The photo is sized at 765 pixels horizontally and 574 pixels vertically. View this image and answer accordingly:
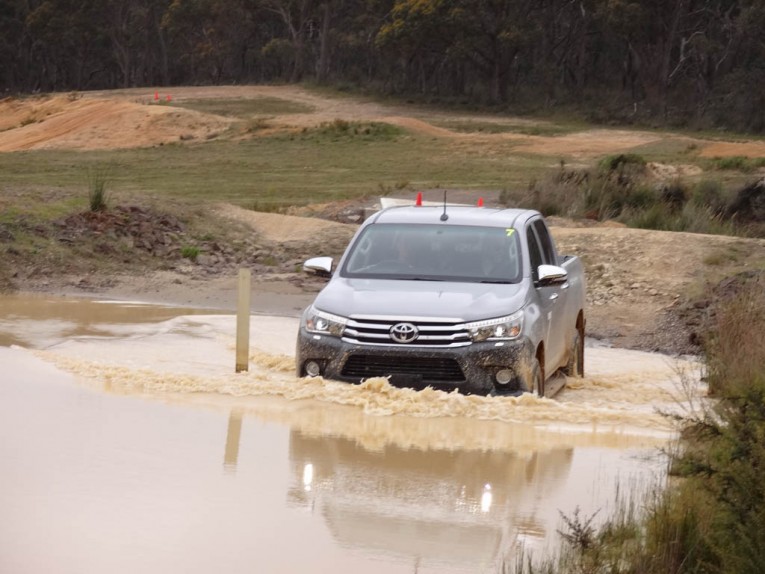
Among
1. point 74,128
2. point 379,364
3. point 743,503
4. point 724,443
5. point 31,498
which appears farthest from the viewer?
point 74,128

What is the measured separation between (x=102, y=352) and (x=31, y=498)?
7245 millimetres

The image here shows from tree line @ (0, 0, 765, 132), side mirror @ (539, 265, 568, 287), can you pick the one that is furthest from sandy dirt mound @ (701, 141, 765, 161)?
side mirror @ (539, 265, 568, 287)

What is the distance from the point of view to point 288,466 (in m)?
11.0

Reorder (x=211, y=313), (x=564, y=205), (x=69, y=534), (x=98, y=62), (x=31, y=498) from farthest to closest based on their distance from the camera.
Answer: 1. (x=98, y=62)
2. (x=564, y=205)
3. (x=211, y=313)
4. (x=31, y=498)
5. (x=69, y=534)

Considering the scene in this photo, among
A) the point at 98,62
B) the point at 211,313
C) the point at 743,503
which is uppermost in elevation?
the point at 743,503

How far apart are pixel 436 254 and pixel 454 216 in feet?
1.92

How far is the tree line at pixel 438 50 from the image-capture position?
7325cm

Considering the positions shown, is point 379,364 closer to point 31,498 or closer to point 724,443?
point 31,498

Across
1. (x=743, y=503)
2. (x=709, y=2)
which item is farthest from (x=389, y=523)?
(x=709, y=2)

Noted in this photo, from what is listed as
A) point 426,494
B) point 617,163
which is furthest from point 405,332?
point 617,163

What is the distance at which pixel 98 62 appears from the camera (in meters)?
109

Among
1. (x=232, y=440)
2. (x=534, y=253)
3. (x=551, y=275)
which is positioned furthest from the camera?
(x=534, y=253)

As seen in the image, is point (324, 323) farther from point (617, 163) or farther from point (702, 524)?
point (617, 163)

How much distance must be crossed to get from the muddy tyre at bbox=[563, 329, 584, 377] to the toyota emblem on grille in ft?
10.3
